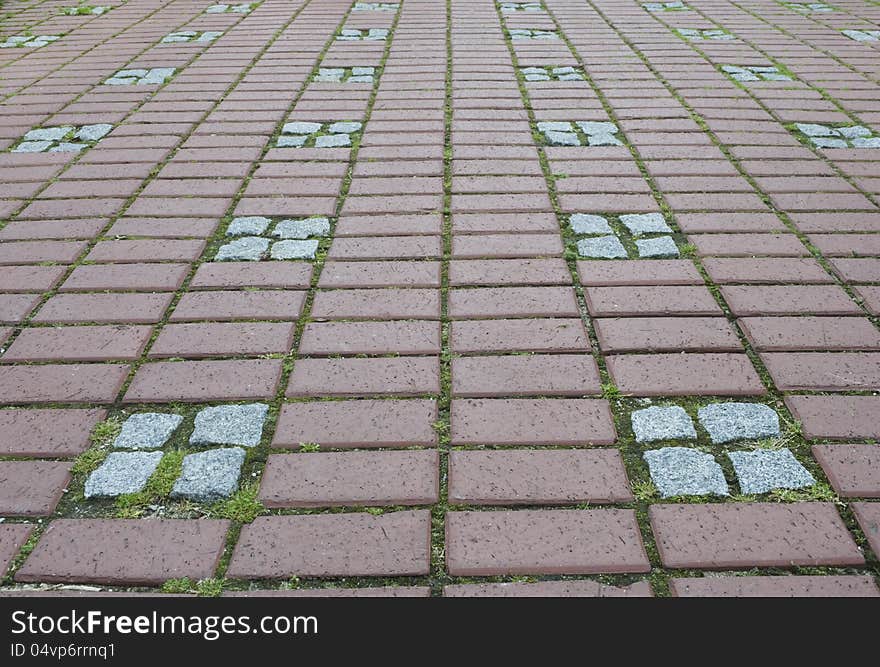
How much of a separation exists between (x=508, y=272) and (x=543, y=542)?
120 cm

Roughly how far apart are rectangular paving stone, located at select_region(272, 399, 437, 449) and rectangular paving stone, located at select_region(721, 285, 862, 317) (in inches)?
45.1

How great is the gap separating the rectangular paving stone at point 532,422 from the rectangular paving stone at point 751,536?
0.96ft

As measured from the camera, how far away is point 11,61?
5.16 metres

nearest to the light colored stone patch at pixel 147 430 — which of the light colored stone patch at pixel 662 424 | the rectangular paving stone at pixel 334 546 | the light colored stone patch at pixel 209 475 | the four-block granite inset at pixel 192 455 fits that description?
the four-block granite inset at pixel 192 455

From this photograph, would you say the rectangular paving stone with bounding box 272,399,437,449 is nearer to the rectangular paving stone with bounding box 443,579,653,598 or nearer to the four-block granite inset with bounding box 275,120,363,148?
the rectangular paving stone with bounding box 443,579,653,598

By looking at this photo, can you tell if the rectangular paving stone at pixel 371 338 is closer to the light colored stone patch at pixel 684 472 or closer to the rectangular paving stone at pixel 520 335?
the rectangular paving stone at pixel 520 335

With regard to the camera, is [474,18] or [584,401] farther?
[474,18]

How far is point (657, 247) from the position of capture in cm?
279

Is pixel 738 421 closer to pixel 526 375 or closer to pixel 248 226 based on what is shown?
pixel 526 375

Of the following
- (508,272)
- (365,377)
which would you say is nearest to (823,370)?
(508,272)

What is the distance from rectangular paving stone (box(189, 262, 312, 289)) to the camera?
260 cm
